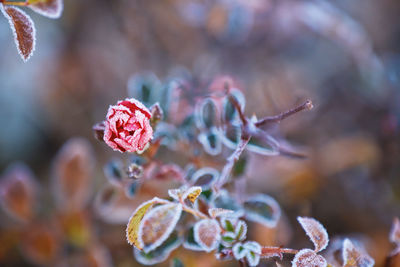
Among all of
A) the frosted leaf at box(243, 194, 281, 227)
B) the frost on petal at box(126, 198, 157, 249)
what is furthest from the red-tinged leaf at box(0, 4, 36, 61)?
the frosted leaf at box(243, 194, 281, 227)

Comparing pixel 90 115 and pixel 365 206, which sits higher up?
pixel 90 115

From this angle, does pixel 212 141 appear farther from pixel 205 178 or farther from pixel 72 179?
pixel 72 179

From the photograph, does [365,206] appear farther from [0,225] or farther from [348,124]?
[0,225]

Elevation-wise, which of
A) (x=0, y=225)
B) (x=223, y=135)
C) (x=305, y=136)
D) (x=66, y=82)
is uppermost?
(x=223, y=135)

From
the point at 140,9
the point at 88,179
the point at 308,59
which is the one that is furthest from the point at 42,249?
the point at 308,59

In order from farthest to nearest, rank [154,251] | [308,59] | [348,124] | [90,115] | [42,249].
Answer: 1. [308,59]
2. [90,115]
3. [348,124]
4. [42,249]
5. [154,251]

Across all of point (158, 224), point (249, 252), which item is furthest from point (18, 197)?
point (249, 252)
